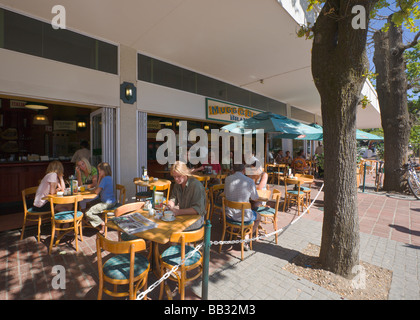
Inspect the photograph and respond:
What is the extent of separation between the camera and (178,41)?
5.70m

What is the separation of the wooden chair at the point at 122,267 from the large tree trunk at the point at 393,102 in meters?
9.71

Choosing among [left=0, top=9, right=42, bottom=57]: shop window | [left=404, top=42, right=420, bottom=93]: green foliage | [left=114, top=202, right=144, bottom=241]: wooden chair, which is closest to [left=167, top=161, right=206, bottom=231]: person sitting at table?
[left=114, top=202, right=144, bottom=241]: wooden chair

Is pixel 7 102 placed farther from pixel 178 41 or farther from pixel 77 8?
pixel 178 41

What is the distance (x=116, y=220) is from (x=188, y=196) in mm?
946

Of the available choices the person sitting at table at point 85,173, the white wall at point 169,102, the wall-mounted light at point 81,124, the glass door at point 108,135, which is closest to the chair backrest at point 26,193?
the person sitting at table at point 85,173

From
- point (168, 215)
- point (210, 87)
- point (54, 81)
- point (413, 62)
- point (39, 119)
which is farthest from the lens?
point (413, 62)

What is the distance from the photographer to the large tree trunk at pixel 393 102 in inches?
304

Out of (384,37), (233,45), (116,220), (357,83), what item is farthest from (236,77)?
(116,220)

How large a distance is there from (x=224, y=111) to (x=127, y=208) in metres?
6.97

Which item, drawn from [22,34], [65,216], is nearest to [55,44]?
[22,34]

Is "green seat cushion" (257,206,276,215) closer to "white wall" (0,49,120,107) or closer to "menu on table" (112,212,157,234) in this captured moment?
"menu on table" (112,212,157,234)

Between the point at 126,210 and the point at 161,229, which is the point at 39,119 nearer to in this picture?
the point at 126,210

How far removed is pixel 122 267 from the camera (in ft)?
6.83
